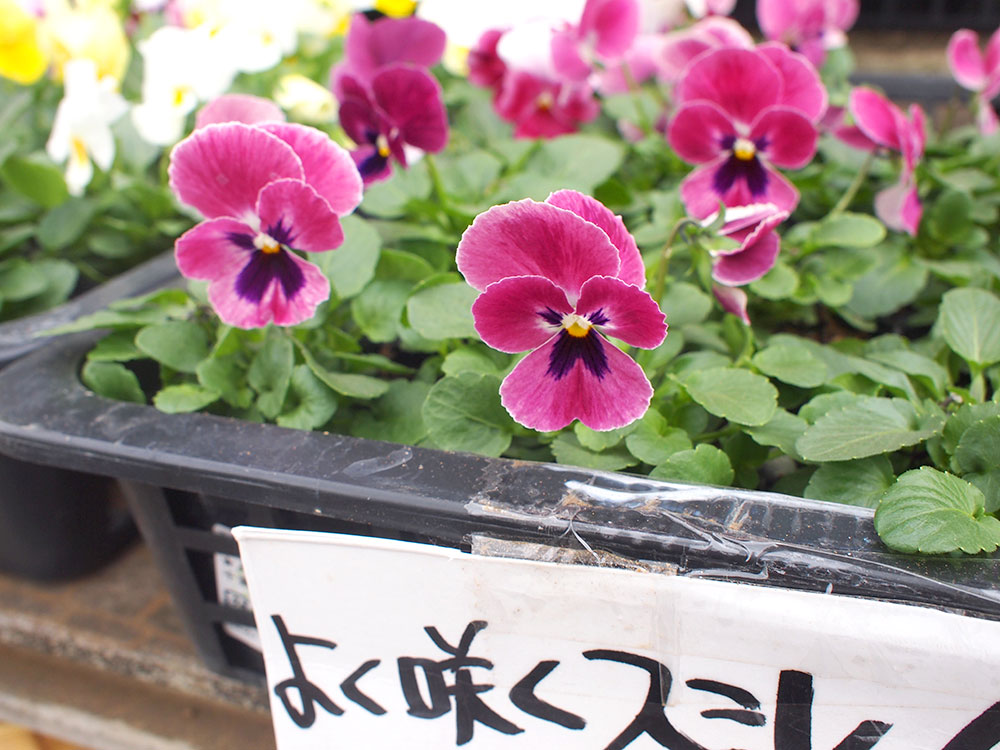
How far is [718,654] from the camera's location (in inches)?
18.8

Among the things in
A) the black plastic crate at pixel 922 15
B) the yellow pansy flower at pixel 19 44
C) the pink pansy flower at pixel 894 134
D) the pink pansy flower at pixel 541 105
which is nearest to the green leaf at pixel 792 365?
the pink pansy flower at pixel 894 134

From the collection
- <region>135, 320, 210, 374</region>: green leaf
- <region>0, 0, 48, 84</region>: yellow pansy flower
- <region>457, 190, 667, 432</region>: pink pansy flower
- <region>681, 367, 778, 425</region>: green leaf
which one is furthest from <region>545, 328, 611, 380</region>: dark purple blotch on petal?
<region>0, 0, 48, 84</region>: yellow pansy flower

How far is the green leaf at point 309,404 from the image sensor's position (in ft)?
2.04

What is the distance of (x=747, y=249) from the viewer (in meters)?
0.61

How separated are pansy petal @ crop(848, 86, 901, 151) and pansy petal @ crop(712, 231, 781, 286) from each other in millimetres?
235

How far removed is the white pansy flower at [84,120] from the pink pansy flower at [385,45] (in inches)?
10.3

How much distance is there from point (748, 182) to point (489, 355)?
258mm

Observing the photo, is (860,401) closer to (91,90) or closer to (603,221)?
(603,221)

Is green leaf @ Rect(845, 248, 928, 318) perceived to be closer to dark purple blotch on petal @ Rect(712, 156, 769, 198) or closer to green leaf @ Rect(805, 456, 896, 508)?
dark purple blotch on petal @ Rect(712, 156, 769, 198)

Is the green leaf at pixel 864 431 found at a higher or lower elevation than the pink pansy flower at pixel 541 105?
lower

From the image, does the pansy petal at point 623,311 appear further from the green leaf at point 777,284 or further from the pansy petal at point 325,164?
the green leaf at point 777,284

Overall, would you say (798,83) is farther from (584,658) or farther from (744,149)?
(584,658)

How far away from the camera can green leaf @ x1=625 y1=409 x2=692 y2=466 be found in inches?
21.7

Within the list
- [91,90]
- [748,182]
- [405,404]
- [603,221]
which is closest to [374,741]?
[405,404]
